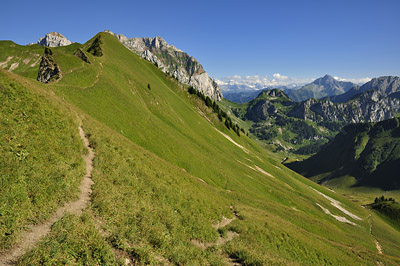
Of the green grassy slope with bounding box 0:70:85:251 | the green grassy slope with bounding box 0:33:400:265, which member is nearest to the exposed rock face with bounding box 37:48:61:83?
the green grassy slope with bounding box 0:33:400:265

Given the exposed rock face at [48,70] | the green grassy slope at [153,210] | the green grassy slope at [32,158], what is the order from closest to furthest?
the green grassy slope at [32,158], the green grassy slope at [153,210], the exposed rock face at [48,70]

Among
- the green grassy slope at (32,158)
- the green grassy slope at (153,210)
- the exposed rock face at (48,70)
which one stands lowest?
the green grassy slope at (153,210)

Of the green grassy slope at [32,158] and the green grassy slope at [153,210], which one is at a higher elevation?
the green grassy slope at [32,158]

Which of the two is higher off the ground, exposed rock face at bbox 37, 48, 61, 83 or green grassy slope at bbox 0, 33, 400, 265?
exposed rock face at bbox 37, 48, 61, 83

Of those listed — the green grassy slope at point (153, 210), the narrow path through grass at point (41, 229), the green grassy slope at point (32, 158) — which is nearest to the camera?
the narrow path through grass at point (41, 229)

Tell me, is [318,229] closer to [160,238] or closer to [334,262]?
[334,262]

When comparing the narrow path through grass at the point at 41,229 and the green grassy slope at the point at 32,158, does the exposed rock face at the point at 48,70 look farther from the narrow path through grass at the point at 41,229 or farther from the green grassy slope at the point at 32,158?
the narrow path through grass at the point at 41,229

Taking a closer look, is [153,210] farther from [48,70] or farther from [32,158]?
[48,70]

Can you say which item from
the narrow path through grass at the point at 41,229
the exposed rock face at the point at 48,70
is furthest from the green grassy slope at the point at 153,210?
the exposed rock face at the point at 48,70

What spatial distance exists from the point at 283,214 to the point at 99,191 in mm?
42553

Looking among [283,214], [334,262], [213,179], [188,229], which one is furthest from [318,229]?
[188,229]

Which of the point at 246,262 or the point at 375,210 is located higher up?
the point at 246,262

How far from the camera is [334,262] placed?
29578 millimetres

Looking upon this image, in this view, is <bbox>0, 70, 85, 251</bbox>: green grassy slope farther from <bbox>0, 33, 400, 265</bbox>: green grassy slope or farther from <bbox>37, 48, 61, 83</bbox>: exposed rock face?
<bbox>37, 48, 61, 83</bbox>: exposed rock face
